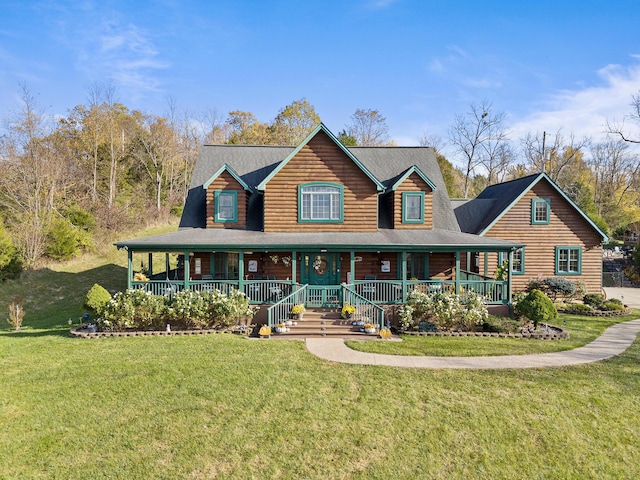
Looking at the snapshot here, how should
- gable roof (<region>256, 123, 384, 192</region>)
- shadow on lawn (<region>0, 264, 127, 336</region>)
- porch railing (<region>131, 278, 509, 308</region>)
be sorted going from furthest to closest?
gable roof (<region>256, 123, 384, 192</region>) → shadow on lawn (<region>0, 264, 127, 336</region>) → porch railing (<region>131, 278, 509, 308</region>)

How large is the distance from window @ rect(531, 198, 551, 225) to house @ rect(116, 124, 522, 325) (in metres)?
5.65

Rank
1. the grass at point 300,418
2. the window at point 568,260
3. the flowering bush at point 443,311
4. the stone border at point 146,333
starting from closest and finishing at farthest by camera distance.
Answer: the grass at point 300,418 < the stone border at point 146,333 < the flowering bush at point 443,311 < the window at point 568,260

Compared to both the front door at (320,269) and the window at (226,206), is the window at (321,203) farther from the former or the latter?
the window at (226,206)

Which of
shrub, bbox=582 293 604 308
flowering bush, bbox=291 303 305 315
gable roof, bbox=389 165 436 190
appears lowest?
shrub, bbox=582 293 604 308

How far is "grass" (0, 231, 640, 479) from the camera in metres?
6.21

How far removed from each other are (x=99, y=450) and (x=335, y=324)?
9021mm

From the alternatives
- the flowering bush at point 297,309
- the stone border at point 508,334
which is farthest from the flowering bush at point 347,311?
the stone border at point 508,334

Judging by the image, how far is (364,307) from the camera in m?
14.9

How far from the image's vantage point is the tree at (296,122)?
145ft

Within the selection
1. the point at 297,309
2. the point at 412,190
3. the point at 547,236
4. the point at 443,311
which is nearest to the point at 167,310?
the point at 297,309

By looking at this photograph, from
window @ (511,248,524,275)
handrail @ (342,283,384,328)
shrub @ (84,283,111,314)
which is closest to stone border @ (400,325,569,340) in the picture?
handrail @ (342,283,384,328)

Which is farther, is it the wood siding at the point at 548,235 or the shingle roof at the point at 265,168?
the wood siding at the point at 548,235

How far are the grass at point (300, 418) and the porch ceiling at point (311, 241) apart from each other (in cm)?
547

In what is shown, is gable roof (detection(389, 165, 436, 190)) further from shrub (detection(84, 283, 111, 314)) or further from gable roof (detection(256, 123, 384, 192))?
shrub (detection(84, 283, 111, 314))
